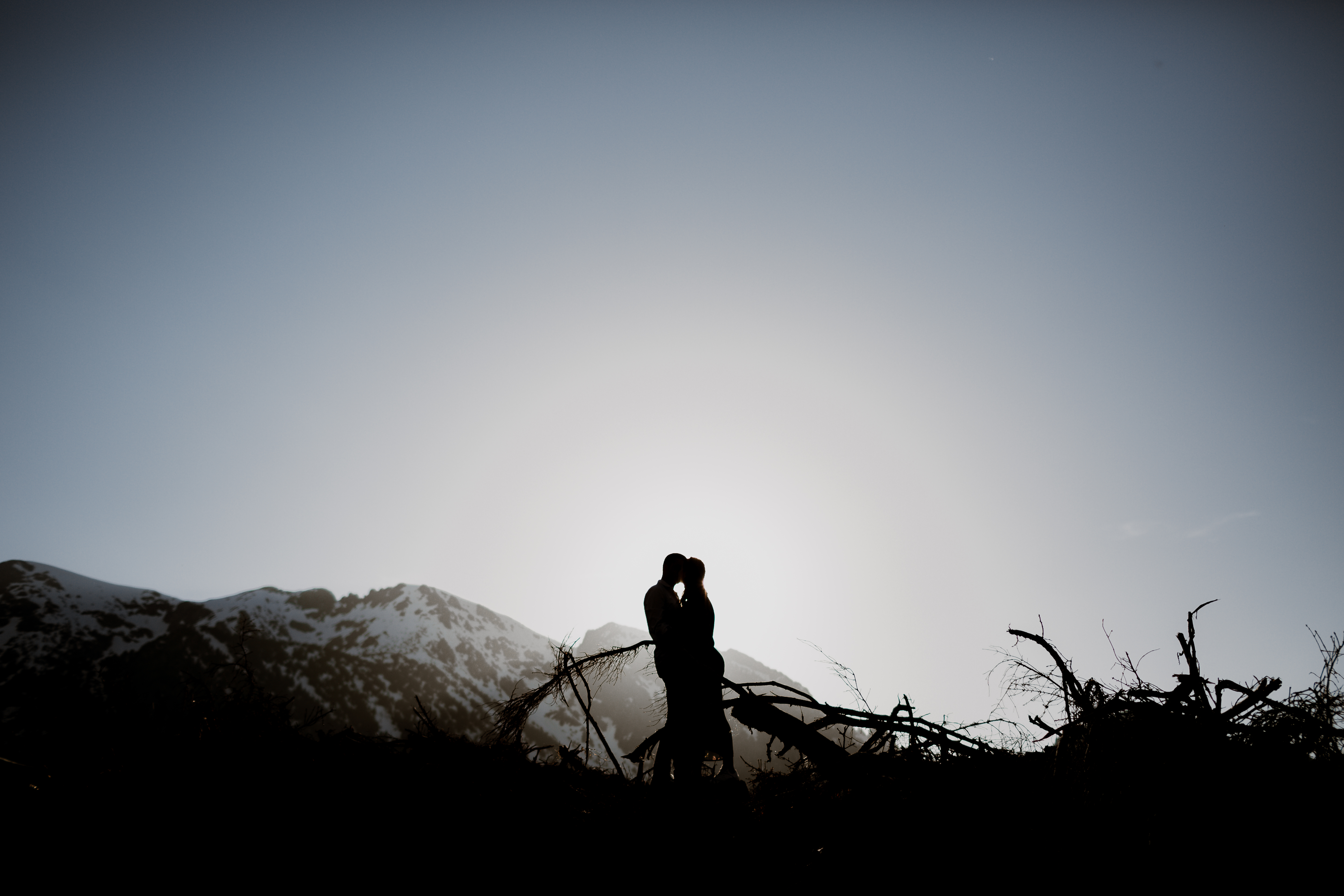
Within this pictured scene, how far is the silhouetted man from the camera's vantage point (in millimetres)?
4770

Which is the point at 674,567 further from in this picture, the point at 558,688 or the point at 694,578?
the point at 558,688

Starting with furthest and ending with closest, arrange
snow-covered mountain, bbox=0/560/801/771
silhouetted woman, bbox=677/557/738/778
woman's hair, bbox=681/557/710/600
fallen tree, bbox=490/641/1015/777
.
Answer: snow-covered mountain, bbox=0/560/801/771, woman's hair, bbox=681/557/710/600, silhouetted woman, bbox=677/557/738/778, fallen tree, bbox=490/641/1015/777

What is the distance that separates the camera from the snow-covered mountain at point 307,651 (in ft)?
292

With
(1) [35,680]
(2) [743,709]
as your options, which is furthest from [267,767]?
(1) [35,680]

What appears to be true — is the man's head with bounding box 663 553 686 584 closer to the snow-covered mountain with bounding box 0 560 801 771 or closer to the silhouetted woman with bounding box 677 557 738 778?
the silhouetted woman with bounding box 677 557 738 778

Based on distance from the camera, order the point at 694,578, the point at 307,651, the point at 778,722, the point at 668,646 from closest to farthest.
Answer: the point at 778,722
the point at 668,646
the point at 694,578
the point at 307,651

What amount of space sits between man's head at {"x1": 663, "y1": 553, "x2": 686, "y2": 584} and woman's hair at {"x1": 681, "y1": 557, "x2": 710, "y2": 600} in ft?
0.14

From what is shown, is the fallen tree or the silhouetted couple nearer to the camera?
the fallen tree

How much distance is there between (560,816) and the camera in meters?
3.43

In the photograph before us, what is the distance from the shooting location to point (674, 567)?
6.18m

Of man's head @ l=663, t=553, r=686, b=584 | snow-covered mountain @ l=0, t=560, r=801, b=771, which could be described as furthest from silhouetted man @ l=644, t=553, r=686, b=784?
snow-covered mountain @ l=0, t=560, r=801, b=771

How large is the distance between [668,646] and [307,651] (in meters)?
138

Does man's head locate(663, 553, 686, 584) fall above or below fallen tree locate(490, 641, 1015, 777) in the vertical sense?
above

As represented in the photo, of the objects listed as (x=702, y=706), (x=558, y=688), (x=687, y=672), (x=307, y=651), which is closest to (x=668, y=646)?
(x=687, y=672)
